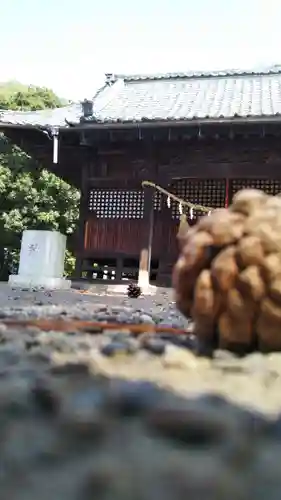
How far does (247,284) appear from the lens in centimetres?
159

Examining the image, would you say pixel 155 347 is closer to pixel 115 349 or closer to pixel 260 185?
pixel 115 349

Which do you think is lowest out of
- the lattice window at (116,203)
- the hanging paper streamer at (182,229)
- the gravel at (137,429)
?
the gravel at (137,429)

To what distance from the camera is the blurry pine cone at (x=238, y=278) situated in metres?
1.59

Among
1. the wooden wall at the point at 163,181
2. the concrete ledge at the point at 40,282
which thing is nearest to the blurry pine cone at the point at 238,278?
the concrete ledge at the point at 40,282

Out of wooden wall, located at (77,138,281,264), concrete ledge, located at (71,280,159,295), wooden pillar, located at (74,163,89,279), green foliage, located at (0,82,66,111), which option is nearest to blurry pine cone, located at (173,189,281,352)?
concrete ledge, located at (71,280,159,295)

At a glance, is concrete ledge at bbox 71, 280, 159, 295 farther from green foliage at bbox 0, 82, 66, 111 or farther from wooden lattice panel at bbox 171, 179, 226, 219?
green foliage at bbox 0, 82, 66, 111

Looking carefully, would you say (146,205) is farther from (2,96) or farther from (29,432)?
(2,96)

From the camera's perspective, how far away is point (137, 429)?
0.77 metres

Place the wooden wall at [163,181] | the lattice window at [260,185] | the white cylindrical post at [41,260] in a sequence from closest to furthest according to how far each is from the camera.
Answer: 1. the white cylindrical post at [41,260]
2. the wooden wall at [163,181]
3. the lattice window at [260,185]

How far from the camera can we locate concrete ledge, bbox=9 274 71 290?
26.9 feet

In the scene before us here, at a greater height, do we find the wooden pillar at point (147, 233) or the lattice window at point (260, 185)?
the lattice window at point (260, 185)

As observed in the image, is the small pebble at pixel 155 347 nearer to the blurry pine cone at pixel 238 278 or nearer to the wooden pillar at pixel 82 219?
the blurry pine cone at pixel 238 278

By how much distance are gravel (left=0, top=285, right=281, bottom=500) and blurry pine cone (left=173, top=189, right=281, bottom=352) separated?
8.9 inches

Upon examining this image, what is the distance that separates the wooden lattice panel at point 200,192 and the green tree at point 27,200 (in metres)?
9.48
